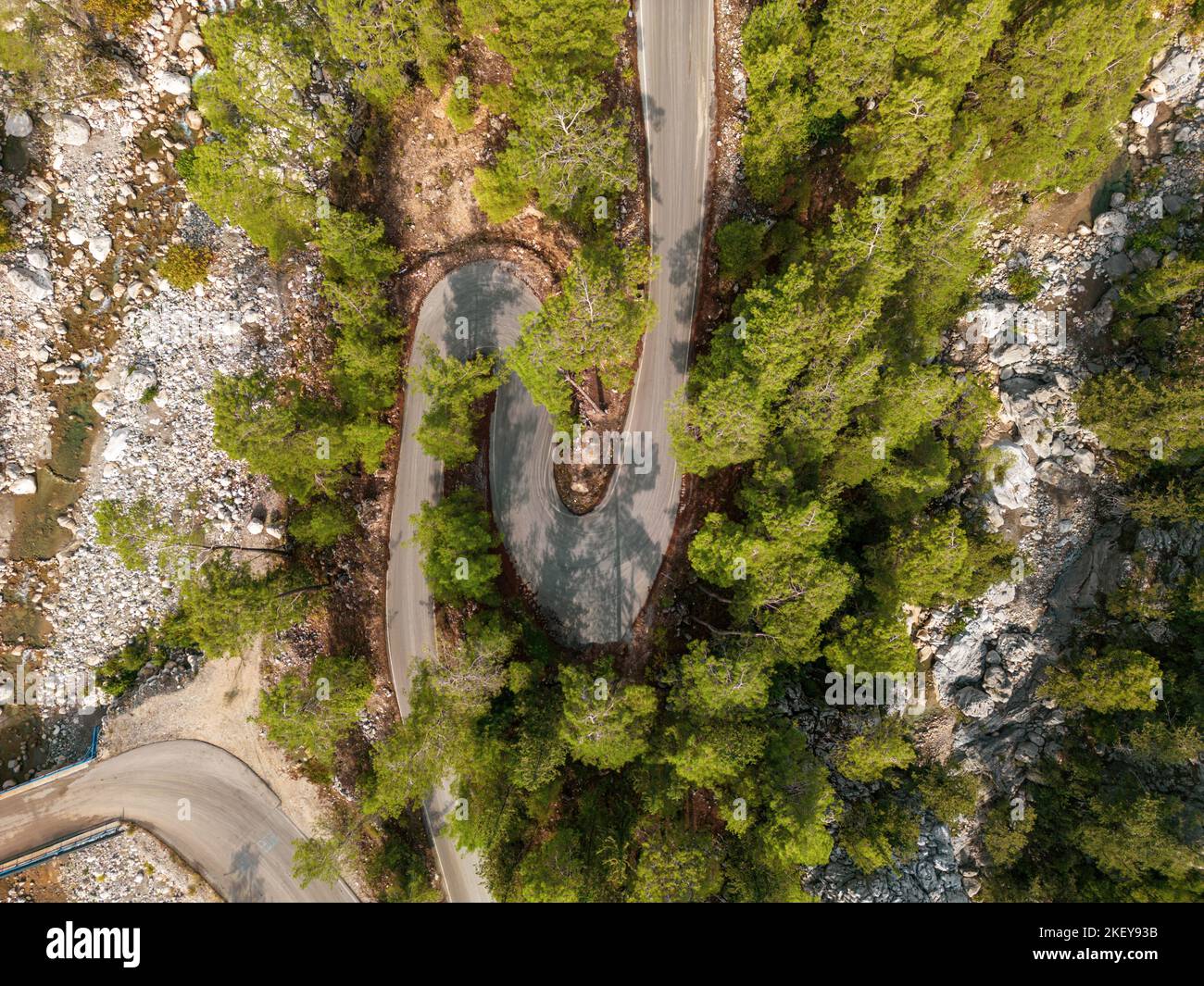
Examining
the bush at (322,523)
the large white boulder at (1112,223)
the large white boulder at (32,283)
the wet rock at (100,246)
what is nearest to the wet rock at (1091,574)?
the large white boulder at (1112,223)

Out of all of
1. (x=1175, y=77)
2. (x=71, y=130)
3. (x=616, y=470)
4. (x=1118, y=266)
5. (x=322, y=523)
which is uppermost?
(x=71, y=130)

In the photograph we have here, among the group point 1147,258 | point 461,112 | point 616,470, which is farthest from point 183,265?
point 1147,258

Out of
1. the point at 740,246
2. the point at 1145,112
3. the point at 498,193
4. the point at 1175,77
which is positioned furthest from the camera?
the point at 740,246

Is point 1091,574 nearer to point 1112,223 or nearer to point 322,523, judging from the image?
point 1112,223

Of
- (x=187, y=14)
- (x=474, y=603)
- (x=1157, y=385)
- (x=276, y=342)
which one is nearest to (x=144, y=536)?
(x=276, y=342)

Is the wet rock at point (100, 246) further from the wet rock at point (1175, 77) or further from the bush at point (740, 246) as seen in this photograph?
the wet rock at point (1175, 77)
